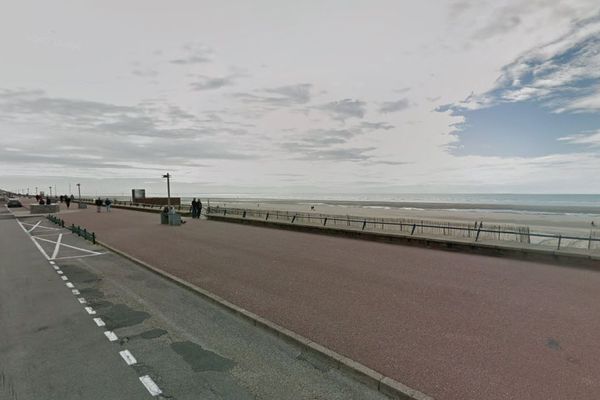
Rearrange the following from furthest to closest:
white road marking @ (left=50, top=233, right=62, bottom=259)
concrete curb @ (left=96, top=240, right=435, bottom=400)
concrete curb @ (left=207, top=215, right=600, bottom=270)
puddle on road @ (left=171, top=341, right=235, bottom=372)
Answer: white road marking @ (left=50, top=233, right=62, bottom=259) < concrete curb @ (left=207, top=215, right=600, bottom=270) < puddle on road @ (left=171, top=341, right=235, bottom=372) < concrete curb @ (left=96, top=240, right=435, bottom=400)

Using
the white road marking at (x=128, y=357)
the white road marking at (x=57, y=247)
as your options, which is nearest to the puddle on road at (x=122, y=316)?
the white road marking at (x=128, y=357)

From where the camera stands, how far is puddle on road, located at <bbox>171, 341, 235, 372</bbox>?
456cm

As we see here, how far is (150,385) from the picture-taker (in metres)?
4.16

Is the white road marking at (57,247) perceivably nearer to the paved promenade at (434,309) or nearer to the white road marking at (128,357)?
the paved promenade at (434,309)

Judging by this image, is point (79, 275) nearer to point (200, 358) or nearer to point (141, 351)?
point (141, 351)

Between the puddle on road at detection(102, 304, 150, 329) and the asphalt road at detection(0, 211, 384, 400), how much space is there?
0.06ft

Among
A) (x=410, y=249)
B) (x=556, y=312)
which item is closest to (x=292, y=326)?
(x=556, y=312)

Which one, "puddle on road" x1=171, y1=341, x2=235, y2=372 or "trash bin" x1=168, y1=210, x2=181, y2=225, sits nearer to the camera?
"puddle on road" x1=171, y1=341, x2=235, y2=372

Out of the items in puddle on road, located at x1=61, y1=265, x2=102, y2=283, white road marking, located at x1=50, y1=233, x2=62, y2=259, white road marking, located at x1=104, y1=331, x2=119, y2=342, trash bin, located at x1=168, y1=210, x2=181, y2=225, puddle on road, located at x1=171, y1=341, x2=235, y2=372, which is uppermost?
trash bin, located at x1=168, y1=210, x2=181, y2=225

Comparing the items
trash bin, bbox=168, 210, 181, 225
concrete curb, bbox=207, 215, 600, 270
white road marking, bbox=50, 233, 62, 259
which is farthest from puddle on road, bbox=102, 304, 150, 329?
trash bin, bbox=168, 210, 181, 225

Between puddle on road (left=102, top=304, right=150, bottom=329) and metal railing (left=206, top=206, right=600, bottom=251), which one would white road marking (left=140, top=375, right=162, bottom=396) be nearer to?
puddle on road (left=102, top=304, right=150, bottom=329)

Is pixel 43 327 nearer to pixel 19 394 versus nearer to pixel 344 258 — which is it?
pixel 19 394

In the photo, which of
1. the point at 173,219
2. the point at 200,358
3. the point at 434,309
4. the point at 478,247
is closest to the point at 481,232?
the point at 478,247

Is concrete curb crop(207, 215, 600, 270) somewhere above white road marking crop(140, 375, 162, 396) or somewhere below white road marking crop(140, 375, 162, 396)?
above
